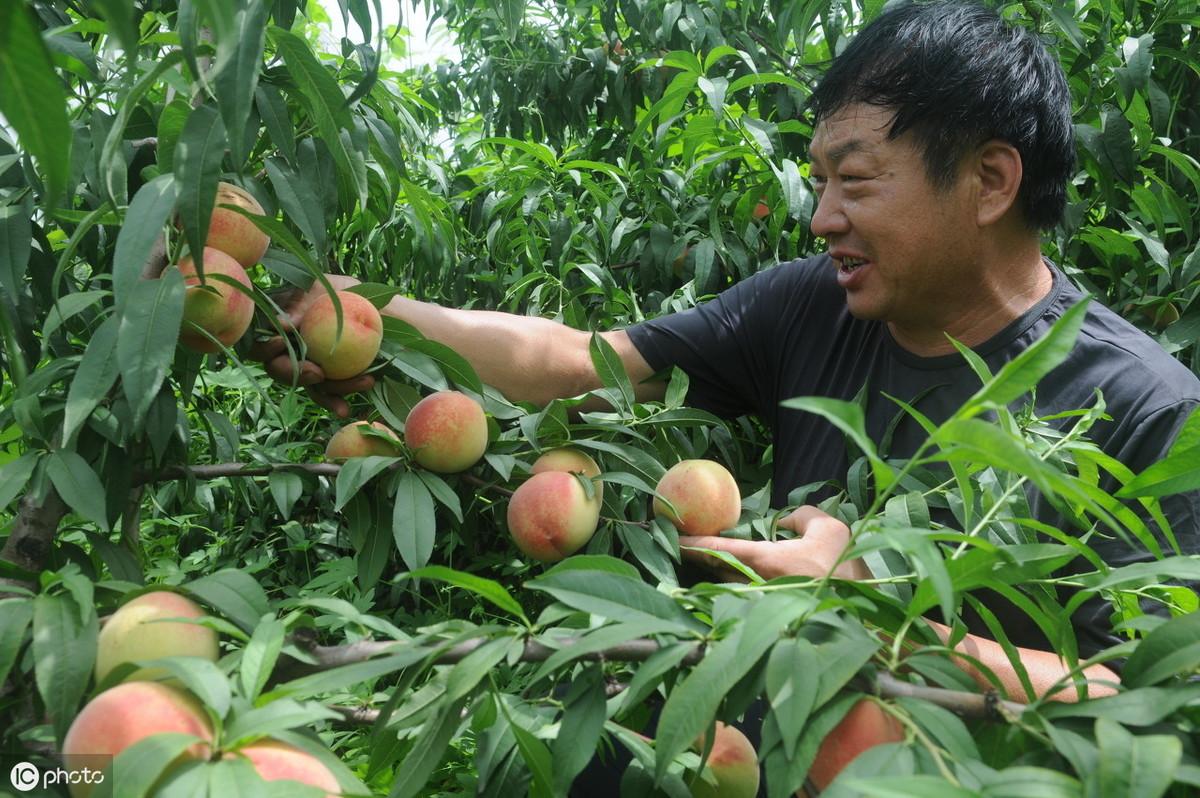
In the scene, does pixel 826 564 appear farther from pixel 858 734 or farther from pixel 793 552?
pixel 858 734

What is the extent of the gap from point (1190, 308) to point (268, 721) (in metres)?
1.67

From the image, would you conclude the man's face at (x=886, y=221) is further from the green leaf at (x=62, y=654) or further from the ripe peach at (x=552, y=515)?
the green leaf at (x=62, y=654)

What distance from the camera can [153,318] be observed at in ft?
2.67

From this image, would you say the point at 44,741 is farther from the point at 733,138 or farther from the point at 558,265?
the point at 733,138

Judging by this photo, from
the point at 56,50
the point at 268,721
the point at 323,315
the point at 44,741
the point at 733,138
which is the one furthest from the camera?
the point at 733,138

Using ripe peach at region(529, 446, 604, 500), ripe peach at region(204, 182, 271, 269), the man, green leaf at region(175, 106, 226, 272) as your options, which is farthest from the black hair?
green leaf at region(175, 106, 226, 272)

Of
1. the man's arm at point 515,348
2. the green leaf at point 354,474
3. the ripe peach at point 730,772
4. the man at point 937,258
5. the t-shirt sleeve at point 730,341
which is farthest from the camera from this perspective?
the t-shirt sleeve at point 730,341

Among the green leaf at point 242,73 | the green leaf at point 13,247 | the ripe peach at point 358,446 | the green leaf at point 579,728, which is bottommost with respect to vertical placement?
the ripe peach at point 358,446

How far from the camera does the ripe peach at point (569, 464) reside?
3.90 ft

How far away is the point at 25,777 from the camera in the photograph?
0.67 metres

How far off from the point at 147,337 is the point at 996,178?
3.88 feet

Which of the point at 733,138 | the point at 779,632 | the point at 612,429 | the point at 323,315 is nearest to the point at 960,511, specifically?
the point at 612,429

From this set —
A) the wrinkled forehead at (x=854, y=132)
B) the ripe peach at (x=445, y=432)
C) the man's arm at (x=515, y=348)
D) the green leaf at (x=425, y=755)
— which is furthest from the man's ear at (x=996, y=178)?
the green leaf at (x=425, y=755)

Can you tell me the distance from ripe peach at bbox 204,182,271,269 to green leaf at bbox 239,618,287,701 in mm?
490
